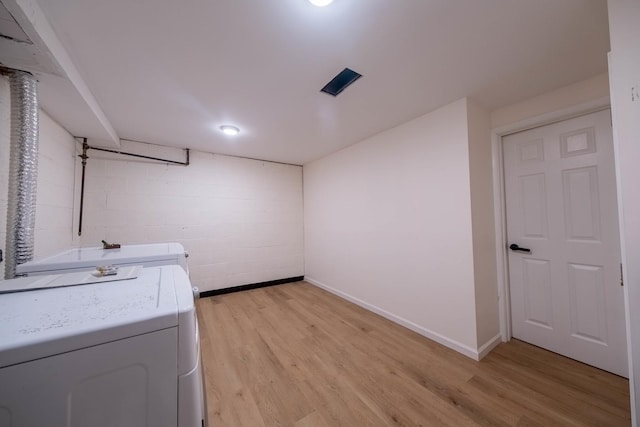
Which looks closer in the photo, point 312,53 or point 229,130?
point 312,53

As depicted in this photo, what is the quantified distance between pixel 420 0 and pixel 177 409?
1911 mm

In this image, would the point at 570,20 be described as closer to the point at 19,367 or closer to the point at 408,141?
the point at 408,141

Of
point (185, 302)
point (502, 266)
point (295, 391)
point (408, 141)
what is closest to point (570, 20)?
point (408, 141)

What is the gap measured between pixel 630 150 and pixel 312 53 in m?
1.65

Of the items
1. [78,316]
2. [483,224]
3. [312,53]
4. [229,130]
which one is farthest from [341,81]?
[78,316]

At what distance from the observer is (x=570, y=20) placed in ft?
4.10

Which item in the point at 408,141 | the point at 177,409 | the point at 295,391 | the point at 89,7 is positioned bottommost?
the point at 295,391

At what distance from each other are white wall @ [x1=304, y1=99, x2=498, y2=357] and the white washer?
84.4 inches

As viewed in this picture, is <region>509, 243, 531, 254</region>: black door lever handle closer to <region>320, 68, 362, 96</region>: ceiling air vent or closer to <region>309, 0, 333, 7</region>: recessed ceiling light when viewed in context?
<region>320, 68, 362, 96</region>: ceiling air vent

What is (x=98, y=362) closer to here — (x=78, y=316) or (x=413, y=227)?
(x=78, y=316)

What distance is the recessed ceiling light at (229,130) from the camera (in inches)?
102

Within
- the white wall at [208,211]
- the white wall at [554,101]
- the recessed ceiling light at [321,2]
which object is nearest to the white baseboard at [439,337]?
the white wall at [208,211]

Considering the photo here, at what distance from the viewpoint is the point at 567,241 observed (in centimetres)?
192

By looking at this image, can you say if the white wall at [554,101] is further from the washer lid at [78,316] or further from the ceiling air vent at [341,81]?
the washer lid at [78,316]
